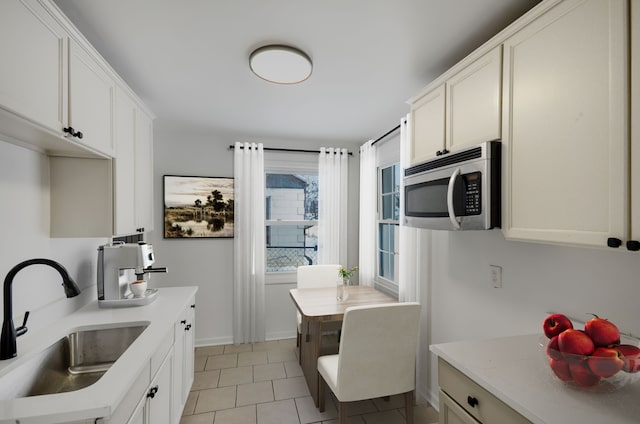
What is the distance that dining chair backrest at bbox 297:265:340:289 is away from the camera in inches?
121

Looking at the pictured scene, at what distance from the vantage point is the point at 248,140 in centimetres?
348

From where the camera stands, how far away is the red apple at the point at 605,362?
89cm

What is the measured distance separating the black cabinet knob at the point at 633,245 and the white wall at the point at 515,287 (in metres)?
0.38

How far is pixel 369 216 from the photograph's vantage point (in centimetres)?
339

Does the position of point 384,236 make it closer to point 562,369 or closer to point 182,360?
point 182,360

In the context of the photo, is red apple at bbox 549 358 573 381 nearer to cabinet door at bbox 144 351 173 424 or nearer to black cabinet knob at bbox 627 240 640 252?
black cabinet knob at bbox 627 240 640 252

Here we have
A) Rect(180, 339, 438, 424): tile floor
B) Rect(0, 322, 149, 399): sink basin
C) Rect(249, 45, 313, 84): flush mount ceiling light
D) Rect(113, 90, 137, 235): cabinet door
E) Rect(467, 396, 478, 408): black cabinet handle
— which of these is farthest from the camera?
Rect(180, 339, 438, 424): tile floor

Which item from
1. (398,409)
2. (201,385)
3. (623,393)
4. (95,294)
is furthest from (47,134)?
(398,409)

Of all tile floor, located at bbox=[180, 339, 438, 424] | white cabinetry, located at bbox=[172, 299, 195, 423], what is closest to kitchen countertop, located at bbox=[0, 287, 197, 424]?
white cabinetry, located at bbox=[172, 299, 195, 423]

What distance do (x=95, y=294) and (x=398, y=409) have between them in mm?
2437

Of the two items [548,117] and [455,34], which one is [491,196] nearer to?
[548,117]

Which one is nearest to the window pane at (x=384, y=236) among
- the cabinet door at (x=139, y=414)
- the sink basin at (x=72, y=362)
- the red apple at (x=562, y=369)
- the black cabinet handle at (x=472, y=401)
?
the black cabinet handle at (x=472, y=401)

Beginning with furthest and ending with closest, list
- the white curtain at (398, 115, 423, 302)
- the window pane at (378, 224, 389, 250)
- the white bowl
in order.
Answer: the window pane at (378, 224, 389, 250) → the white curtain at (398, 115, 423, 302) → the white bowl

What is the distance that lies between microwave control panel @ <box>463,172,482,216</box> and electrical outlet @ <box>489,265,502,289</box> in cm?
57
